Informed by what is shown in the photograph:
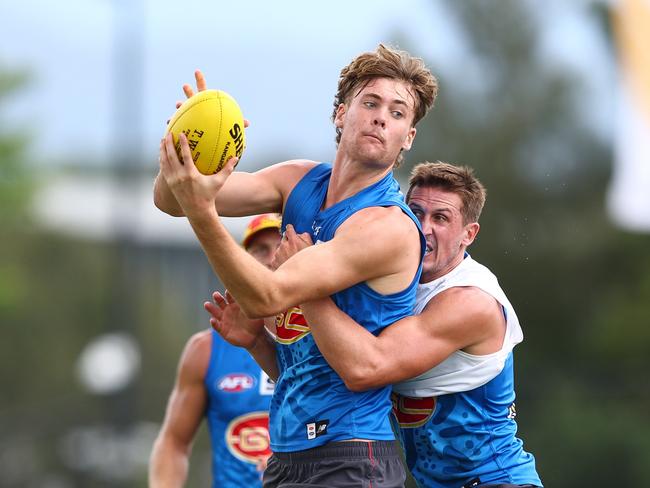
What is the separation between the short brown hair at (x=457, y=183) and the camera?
5930 mm

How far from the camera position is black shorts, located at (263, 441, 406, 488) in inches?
207

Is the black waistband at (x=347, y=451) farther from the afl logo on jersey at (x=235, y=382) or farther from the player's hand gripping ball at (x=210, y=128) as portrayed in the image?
the afl logo on jersey at (x=235, y=382)

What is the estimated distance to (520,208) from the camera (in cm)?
2616

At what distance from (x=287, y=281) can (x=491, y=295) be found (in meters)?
1.25

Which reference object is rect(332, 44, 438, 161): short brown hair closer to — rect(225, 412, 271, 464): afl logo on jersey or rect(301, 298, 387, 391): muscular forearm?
rect(301, 298, 387, 391): muscular forearm

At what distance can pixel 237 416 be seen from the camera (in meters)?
7.41

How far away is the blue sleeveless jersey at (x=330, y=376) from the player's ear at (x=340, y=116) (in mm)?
368

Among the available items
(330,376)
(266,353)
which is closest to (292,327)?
(330,376)

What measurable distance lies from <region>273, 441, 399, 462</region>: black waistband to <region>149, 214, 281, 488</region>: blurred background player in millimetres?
1996

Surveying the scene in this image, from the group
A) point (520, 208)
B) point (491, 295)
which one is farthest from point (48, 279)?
point (491, 295)

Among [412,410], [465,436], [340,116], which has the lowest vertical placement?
[465,436]

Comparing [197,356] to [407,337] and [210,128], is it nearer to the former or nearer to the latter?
[407,337]

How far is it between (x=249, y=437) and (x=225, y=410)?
0.22 meters

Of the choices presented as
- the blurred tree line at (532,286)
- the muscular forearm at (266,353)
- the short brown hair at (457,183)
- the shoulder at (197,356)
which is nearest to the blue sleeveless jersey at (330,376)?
the muscular forearm at (266,353)
